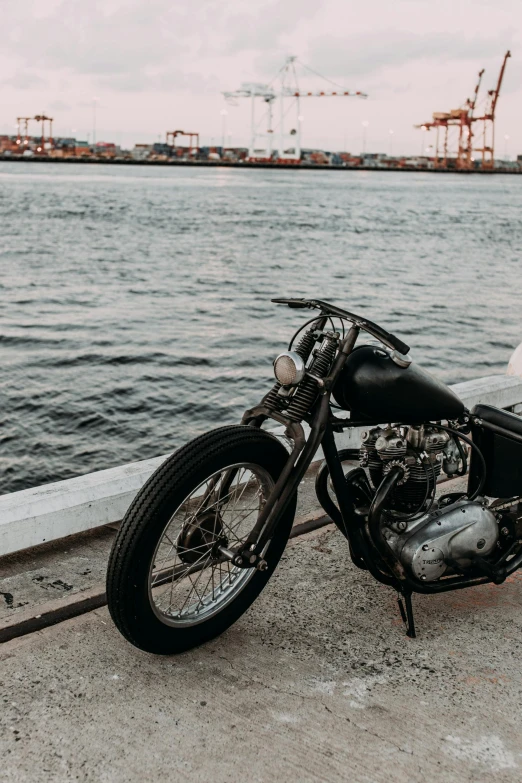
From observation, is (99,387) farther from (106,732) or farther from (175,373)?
(106,732)

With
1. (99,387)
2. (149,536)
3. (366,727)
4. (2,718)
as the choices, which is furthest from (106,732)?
(99,387)

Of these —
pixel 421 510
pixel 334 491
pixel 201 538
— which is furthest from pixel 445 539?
pixel 201 538

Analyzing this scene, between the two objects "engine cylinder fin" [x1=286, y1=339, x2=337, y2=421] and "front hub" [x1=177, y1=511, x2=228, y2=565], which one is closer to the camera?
"engine cylinder fin" [x1=286, y1=339, x2=337, y2=421]

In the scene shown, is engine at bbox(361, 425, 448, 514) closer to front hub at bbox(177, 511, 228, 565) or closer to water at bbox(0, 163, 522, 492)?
front hub at bbox(177, 511, 228, 565)

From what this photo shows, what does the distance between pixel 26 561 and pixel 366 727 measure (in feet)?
5.57

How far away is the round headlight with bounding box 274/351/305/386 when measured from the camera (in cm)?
287

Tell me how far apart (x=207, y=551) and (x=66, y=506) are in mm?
850

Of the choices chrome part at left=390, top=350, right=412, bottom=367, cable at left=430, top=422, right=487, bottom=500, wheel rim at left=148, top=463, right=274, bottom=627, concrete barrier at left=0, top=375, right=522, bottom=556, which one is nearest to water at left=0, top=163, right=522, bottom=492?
concrete barrier at left=0, top=375, right=522, bottom=556

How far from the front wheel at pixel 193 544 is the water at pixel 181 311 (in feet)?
23.2

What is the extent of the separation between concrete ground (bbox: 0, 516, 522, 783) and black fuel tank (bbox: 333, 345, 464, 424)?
83 cm

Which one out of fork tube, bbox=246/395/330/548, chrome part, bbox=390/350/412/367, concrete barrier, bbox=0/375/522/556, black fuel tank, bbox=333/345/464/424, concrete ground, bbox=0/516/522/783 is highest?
chrome part, bbox=390/350/412/367

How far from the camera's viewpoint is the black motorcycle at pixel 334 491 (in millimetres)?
2805

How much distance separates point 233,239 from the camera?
4184cm

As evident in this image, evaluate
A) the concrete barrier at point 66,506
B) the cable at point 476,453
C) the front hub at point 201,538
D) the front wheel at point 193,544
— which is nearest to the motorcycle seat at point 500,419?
the cable at point 476,453
